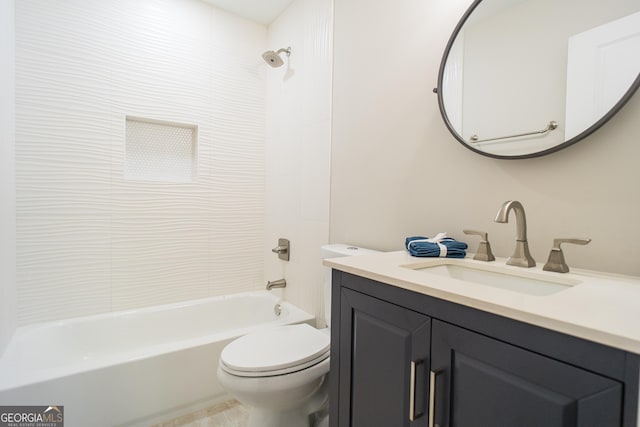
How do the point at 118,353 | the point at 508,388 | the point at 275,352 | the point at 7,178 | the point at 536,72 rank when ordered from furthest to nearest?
1. the point at 118,353
2. the point at 7,178
3. the point at 275,352
4. the point at 536,72
5. the point at 508,388

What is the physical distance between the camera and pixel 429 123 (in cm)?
125

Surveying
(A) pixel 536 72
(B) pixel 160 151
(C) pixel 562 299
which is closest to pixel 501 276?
(C) pixel 562 299

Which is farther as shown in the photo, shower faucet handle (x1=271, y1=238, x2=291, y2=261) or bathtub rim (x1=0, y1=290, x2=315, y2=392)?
shower faucet handle (x1=271, y1=238, x2=291, y2=261)

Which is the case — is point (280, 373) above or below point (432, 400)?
below

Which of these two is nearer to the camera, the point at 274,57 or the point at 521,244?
the point at 521,244

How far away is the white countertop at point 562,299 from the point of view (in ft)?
1.51

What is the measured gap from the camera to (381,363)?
80 centimetres

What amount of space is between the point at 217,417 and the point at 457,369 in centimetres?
146

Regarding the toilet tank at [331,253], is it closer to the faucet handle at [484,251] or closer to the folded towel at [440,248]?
the folded towel at [440,248]

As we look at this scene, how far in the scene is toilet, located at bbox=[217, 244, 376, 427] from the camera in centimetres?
115

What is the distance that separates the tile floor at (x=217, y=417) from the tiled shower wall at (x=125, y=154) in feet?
2.64

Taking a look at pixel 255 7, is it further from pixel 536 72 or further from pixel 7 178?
pixel 536 72

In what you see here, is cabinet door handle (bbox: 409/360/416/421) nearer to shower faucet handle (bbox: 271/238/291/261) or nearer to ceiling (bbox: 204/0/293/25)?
shower faucet handle (bbox: 271/238/291/261)

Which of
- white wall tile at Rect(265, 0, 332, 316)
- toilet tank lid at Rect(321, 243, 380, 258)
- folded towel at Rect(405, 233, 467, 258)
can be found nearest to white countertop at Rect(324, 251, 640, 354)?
folded towel at Rect(405, 233, 467, 258)
